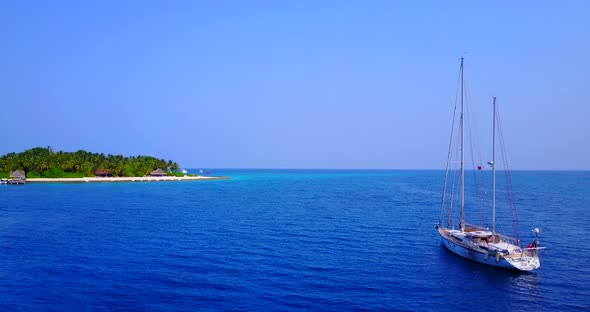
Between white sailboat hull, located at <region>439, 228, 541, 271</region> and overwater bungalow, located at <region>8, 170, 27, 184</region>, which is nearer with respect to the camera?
white sailboat hull, located at <region>439, 228, 541, 271</region>

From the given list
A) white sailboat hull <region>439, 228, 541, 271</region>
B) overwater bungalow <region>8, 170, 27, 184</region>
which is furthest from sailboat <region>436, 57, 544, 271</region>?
overwater bungalow <region>8, 170, 27, 184</region>

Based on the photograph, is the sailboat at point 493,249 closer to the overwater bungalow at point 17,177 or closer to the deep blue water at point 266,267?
the deep blue water at point 266,267

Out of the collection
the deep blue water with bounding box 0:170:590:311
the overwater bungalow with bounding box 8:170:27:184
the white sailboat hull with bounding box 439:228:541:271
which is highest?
the overwater bungalow with bounding box 8:170:27:184

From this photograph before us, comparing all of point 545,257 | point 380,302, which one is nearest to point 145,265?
point 380,302

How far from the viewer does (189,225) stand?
72062mm

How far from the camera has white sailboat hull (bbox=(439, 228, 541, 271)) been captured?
44000 millimetres

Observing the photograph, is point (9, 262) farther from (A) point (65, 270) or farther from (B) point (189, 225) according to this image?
(B) point (189, 225)

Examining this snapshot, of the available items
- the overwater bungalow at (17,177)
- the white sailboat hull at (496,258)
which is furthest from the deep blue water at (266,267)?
the overwater bungalow at (17,177)

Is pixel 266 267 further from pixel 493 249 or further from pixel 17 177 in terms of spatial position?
Result: pixel 17 177

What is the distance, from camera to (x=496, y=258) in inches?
1797

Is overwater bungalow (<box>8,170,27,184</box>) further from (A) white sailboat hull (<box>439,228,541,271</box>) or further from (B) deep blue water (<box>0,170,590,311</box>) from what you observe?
(A) white sailboat hull (<box>439,228,541,271</box>)

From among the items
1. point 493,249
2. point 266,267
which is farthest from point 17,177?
point 493,249

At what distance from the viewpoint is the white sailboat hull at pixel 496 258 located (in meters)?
44.0

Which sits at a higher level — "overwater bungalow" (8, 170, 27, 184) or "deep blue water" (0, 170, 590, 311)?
"overwater bungalow" (8, 170, 27, 184)
